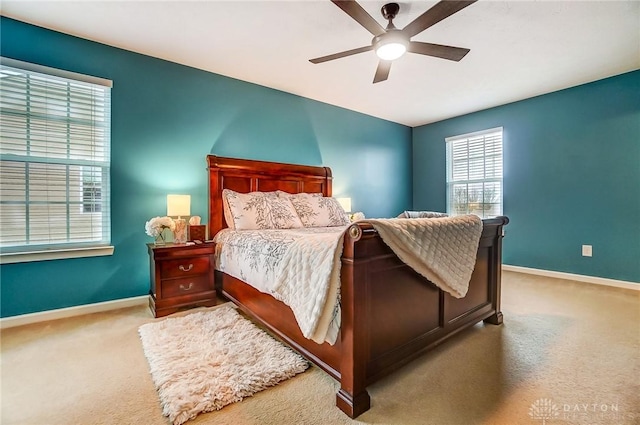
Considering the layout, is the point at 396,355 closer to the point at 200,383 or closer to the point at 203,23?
the point at 200,383

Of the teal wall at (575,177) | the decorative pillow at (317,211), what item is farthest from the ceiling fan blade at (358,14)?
the teal wall at (575,177)

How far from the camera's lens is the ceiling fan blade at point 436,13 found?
1.64m

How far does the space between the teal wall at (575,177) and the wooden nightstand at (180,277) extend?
435cm

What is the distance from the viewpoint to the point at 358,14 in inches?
70.6

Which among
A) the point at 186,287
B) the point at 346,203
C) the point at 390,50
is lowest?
the point at 186,287

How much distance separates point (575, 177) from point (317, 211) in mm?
3494

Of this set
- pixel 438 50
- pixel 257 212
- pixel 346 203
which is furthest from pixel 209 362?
pixel 346 203

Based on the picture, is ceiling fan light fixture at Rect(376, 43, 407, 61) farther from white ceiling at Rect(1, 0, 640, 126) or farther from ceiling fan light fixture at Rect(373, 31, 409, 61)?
white ceiling at Rect(1, 0, 640, 126)

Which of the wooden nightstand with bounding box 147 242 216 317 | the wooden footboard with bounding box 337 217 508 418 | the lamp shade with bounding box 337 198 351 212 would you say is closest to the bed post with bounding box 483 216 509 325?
the wooden footboard with bounding box 337 217 508 418

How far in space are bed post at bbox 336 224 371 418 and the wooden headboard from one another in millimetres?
2305

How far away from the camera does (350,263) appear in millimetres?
1306

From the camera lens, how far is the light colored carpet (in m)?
1.31

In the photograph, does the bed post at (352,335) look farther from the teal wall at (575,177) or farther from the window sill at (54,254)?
the teal wall at (575,177)

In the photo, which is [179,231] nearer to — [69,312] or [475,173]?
[69,312]
